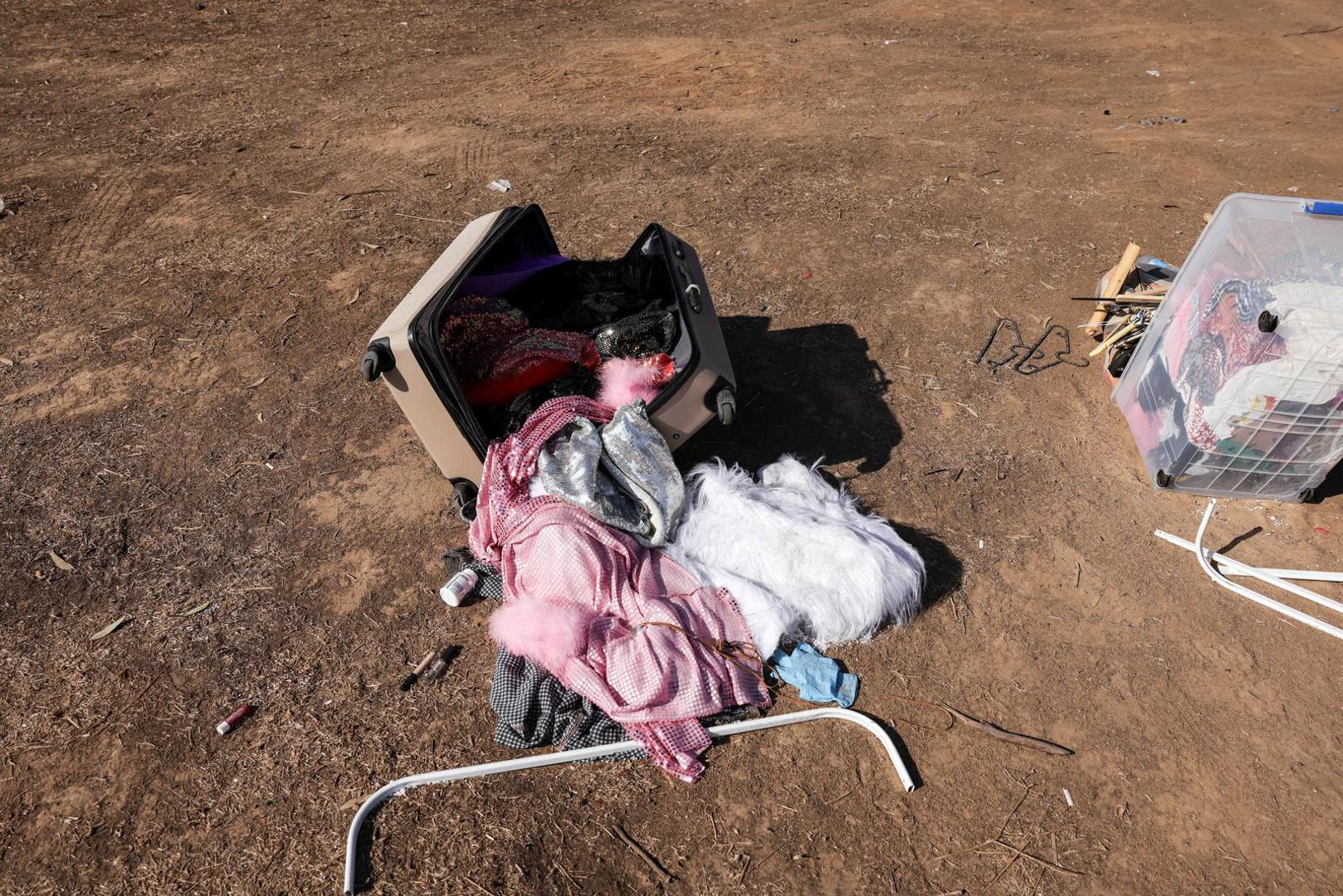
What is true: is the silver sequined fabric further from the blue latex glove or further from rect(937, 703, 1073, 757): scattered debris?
rect(937, 703, 1073, 757): scattered debris

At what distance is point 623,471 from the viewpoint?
10.4 feet

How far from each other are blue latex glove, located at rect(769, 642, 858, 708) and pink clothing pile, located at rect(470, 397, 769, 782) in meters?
0.12

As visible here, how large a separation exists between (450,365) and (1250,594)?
3384mm

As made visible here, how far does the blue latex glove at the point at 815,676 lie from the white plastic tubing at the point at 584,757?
0.05 m

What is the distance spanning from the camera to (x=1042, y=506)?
3.55 meters

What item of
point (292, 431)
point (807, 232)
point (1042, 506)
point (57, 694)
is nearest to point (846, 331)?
point (807, 232)

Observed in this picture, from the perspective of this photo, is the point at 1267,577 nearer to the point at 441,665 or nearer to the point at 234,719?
the point at 441,665

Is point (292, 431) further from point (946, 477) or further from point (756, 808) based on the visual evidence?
point (946, 477)

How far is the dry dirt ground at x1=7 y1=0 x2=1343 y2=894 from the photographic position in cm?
253

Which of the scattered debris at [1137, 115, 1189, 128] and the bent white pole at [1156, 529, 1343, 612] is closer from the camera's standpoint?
the bent white pole at [1156, 529, 1343, 612]

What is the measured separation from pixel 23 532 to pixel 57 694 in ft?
3.50

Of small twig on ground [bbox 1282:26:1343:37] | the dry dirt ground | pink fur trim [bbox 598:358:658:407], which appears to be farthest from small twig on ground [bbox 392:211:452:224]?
small twig on ground [bbox 1282:26:1343:37]

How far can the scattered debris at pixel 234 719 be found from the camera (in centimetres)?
279

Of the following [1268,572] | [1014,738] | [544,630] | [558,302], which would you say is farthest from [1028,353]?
[544,630]
